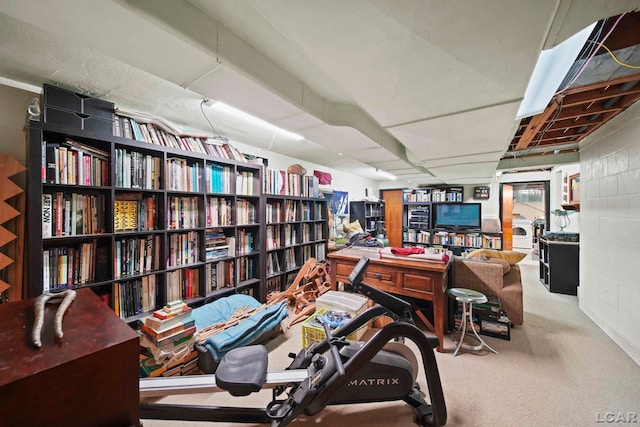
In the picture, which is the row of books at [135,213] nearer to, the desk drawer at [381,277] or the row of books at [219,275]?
the row of books at [219,275]

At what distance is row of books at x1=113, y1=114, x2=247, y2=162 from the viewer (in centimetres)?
197

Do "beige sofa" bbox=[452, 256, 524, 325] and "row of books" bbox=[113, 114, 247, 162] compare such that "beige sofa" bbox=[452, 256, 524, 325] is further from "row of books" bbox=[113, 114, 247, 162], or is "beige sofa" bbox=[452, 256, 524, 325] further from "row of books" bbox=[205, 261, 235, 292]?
"row of books" bbox=[113, 114, 247, 162]

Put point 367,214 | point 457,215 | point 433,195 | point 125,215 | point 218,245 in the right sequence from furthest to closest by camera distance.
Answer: point 433,195
point 457,215
point 367,214
point 218,245
point 125,215

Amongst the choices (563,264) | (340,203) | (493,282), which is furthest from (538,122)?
(340,203)

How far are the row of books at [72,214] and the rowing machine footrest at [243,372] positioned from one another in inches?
58.8

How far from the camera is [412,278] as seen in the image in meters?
2.28

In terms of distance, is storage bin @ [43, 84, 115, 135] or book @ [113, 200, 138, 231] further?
book @ [113, 200, 138, 231]

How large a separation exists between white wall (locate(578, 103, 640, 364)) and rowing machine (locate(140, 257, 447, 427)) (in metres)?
2.24

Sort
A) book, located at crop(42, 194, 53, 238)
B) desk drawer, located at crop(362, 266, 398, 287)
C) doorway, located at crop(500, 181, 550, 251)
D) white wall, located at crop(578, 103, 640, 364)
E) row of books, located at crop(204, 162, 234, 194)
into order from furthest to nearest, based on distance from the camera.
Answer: doorway, located at crop(500, 181, 550, 251) → row of books, located at crop(204, 162, 234, 194) → desk drawer, located at crop(362, 266, 398, 287) → white wall, located at crop(578, 103, 640, 364) → book, located at crop(42, 194, 53, 238)

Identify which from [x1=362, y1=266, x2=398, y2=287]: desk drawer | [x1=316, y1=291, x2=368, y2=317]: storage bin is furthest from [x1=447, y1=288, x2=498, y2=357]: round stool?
[x1=316, y1=291, x2=368, y2=317]: storage bin

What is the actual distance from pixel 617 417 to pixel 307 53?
2.85 m

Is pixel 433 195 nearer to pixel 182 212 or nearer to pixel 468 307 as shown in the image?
pixel 468 307

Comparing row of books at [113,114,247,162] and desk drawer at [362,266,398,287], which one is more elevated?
row of books at [113,114,247,162]

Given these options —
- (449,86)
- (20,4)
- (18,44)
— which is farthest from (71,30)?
(449,86)
